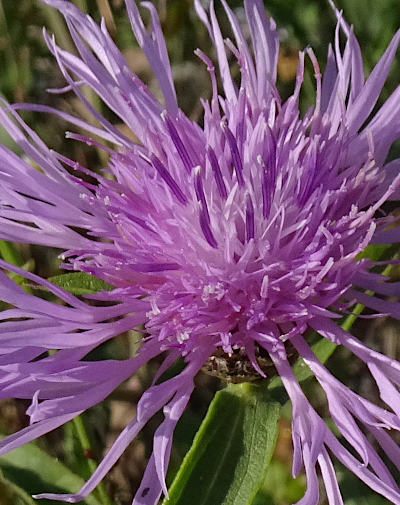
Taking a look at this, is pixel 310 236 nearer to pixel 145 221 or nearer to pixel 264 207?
pixel 264 207

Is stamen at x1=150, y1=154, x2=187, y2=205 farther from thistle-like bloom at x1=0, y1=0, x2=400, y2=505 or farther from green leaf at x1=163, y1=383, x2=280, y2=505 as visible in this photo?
green leaf at x1=163, y1=383, x2=280, y2=505

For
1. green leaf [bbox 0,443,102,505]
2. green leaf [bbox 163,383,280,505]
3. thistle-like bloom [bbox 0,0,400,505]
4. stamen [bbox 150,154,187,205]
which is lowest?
green leaf [bbox 163,383,280,505]

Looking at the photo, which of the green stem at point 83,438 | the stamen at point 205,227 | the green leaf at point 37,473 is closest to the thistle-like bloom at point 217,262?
the stamen at point 205,227

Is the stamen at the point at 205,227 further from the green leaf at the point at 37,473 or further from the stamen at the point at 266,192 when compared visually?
the green leaf at the point at 37,473

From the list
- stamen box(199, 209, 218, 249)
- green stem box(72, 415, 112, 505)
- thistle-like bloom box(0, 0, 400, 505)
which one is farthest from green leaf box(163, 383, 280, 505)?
green stem box(72, 415, 112, 505)

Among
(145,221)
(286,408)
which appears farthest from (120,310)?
(286,408)

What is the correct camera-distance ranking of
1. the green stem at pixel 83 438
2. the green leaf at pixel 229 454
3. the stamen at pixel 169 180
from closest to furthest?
the green leaf at pixel 229 454 < the stamen at pixel 169 180 < the green stem at pixel 83 438
